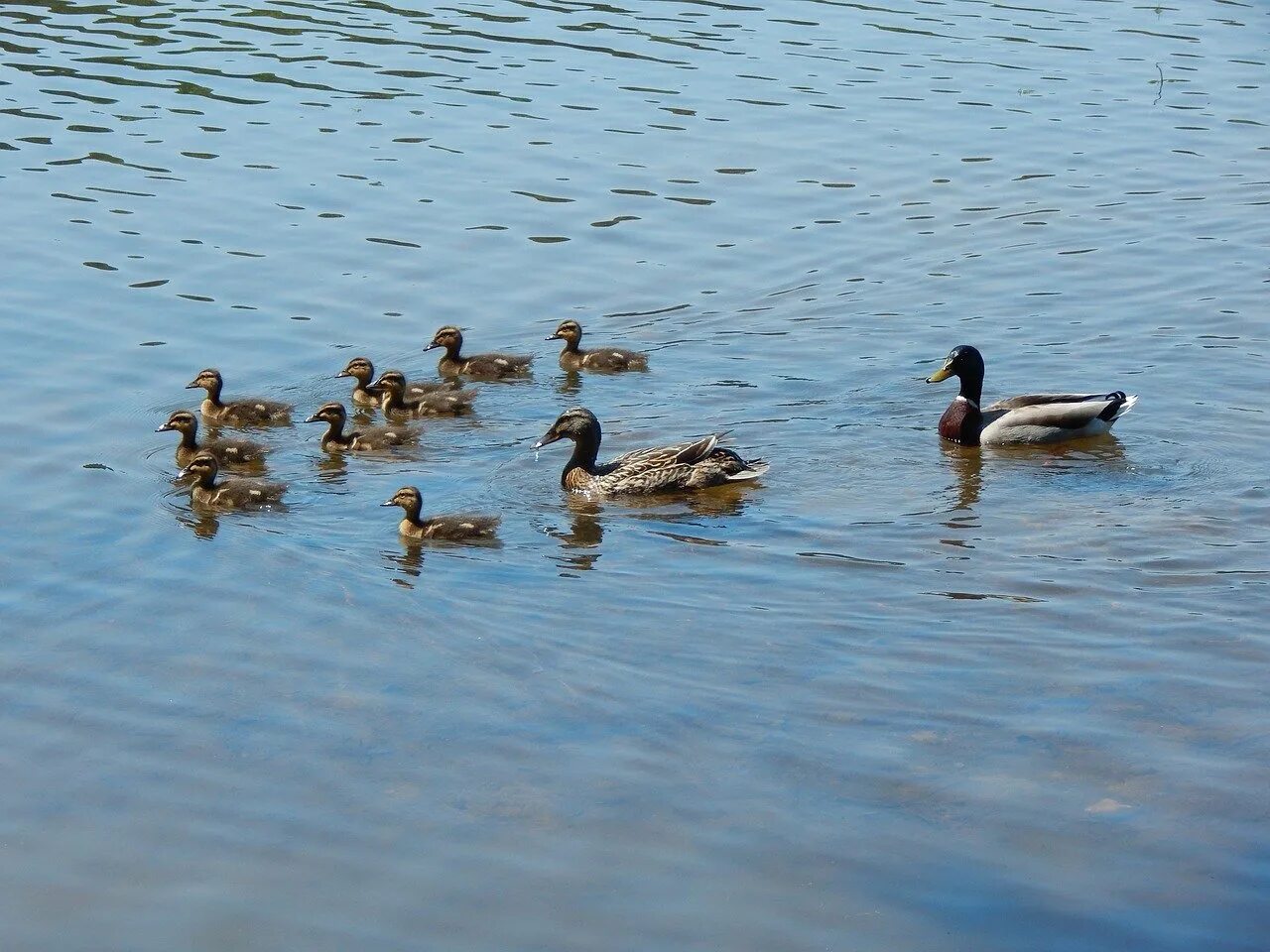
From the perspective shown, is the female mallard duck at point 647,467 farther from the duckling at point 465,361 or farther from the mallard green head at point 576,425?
the duckling at point 465,361

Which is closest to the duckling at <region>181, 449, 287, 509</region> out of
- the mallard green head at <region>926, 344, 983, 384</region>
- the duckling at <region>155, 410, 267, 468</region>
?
the duckling at <region>155, 410, 267, 468</region>

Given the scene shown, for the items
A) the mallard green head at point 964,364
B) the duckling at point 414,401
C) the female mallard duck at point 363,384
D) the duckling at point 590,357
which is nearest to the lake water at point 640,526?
the duckling at point 590,357

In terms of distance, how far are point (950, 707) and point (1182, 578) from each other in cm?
234

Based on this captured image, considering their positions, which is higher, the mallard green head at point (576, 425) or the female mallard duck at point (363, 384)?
the female mallard duck at point (363, 384)

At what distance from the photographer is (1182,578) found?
10.3 m

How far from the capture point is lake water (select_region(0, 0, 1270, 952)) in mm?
7340

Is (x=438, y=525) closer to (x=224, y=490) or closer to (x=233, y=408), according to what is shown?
(x=224, y=490)

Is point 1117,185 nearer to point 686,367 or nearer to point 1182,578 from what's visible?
point 686,367

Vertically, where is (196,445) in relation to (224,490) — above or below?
above

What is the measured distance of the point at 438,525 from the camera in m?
11.2

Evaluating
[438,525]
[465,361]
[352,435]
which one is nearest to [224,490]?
[438,525]

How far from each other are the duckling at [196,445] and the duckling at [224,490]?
0.43m

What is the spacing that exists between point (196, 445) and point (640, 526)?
314 centimetres

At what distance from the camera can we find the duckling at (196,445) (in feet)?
41.3
